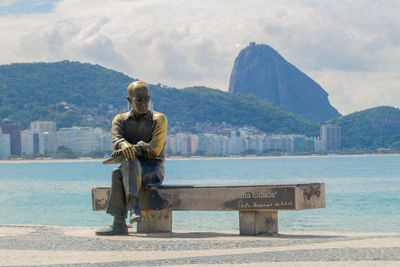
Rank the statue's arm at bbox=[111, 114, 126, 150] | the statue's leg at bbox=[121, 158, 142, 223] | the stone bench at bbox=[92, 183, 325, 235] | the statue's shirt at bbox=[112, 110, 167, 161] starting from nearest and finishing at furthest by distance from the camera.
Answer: the stone bench at bbox=[92, 183, 325, 235] < the statue's leg at bbox=[121, 158, 142, 223] < the statue's shirt at bbox=[112, 110, 167, 161] < the statue's arm at bbox=[111, 114, 126, 150]

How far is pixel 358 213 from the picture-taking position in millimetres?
30766

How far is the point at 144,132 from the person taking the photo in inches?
445

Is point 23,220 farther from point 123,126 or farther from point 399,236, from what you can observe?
point 399,236

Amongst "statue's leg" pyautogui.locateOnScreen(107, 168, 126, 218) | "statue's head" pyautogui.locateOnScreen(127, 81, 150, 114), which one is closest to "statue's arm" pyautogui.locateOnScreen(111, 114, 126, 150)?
"statue's head" pyautogui.locateOnScreen(127, 81, 150, 114)

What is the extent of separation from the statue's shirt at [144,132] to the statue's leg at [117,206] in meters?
0.53

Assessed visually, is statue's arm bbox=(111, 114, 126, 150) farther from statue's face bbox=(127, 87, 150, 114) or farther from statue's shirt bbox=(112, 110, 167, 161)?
statue's face bbox=(127, 87, 150, 114)

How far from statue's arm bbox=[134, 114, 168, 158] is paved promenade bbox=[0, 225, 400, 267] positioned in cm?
129

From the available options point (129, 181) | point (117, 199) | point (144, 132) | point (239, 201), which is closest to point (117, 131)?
point (144, 132)

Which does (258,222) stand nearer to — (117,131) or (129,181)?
(129,181)

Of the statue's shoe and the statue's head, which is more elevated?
the statue's head

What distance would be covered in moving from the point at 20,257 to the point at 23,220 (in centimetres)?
2024

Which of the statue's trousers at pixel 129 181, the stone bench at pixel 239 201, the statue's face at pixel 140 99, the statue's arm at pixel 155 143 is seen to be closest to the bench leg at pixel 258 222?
the stone bench at pixel 239 201

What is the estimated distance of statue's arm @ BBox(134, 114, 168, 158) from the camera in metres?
11.0

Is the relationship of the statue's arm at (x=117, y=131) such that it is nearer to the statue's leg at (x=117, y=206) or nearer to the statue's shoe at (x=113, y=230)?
the statue's leg at (x=117, y=206)
